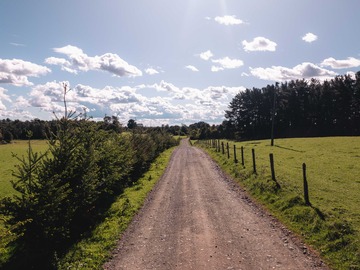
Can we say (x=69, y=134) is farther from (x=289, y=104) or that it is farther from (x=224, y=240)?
(x=289, y=104)

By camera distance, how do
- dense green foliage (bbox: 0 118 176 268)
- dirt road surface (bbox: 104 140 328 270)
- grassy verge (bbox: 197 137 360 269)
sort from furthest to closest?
dense green foliage (bbox: 0 118 176 268) → grassy verge (bbox: 197 137 360 269) → dirt road surface (bbox: 104 140 328 270)

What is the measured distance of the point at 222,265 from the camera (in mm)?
8914

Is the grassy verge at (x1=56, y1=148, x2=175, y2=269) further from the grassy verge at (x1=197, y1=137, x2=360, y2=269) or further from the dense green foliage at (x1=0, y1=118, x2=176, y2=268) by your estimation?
the grassy verge at (x1=197, y1=137, x2=360, y2=269)

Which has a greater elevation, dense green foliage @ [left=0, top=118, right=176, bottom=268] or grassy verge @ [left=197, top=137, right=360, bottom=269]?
dense green foliage @ [left=0, top=118, right=176, bottom=268]

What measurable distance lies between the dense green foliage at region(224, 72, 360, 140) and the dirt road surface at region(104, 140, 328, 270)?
72585 mm

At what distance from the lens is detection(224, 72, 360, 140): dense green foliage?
286ft

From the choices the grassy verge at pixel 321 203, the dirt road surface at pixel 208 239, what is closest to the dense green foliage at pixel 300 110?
the grassy verge at pixel 321 203

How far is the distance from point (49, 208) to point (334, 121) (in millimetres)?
99255

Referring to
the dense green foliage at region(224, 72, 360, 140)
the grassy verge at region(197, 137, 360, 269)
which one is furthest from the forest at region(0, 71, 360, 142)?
the grassy verge at region(197, 137, 360, 269)

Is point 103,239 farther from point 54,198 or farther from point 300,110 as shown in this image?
point 300,110

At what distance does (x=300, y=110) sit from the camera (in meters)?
100

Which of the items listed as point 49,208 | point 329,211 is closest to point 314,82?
point 329,211

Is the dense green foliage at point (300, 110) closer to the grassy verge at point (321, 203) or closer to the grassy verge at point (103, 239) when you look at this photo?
the grassy verge at point (321, 203)

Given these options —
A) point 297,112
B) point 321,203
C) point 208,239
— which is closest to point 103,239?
point 208,239
